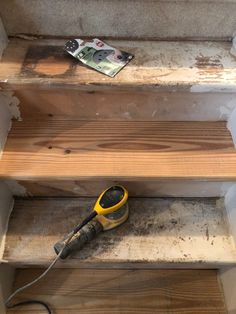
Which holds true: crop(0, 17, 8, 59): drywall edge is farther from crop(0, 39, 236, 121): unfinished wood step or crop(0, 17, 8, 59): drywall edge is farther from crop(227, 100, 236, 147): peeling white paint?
crop(227, 100, 236, 147): peeling white paint

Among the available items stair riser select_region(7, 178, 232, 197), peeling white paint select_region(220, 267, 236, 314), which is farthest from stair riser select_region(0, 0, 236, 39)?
peeling white paint select_region(220, 267, 236, 314)

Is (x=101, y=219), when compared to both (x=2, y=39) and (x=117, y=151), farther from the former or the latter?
(x=2, y=39)

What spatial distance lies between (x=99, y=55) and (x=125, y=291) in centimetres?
84

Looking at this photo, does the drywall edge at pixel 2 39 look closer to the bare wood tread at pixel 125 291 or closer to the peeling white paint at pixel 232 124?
the peeling white paint at pixel 232 124

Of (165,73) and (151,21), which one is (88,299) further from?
(151,21)

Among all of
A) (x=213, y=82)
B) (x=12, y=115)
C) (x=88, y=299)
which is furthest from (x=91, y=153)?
(x=88, y=299)

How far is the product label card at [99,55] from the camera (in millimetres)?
804

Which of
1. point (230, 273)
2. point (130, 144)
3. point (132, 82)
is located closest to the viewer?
point (132, 82)

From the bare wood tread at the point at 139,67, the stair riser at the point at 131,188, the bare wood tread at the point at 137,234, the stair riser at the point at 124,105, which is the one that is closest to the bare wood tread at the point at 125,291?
the bare wood tread at the point at 137,234

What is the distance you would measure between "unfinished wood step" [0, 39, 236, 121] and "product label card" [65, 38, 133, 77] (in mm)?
19

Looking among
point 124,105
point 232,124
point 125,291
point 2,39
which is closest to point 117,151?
point 124,105

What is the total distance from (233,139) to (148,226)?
0.37 m

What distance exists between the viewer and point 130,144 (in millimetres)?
871

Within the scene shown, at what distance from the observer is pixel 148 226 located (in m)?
0.96
